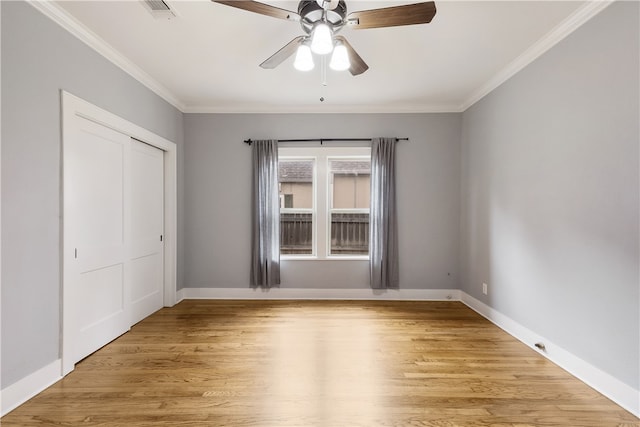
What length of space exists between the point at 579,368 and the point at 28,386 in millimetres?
3799

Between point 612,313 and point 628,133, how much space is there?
1.15m

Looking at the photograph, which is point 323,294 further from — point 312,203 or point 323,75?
point 323,75

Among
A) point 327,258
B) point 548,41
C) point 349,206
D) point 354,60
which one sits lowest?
point 327,258

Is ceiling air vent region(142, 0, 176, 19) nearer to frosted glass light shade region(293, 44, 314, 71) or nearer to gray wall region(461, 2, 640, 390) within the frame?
frosted glass light shade region(293, 44, 314, 71)

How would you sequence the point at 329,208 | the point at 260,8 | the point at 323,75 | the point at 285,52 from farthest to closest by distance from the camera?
the point at 329,208 < the point at 323,75 < the point at 285,52 < the point at 260,8

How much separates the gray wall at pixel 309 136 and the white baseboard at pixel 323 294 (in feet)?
0.31

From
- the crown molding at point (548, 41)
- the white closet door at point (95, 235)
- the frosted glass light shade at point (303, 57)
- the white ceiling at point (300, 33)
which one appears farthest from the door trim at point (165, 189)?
the crown molding at point (548, 41)

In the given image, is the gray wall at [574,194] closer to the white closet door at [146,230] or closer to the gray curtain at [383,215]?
the gray curtain at [383,215]

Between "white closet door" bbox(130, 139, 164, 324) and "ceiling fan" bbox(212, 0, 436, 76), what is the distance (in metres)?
2.17

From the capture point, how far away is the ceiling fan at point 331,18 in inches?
66.1

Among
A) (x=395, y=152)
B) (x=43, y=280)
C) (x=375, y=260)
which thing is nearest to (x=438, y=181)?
(x=395, y=152)

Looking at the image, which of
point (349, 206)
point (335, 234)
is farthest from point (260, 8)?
point (335, 234)

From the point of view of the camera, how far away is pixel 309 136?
4.12 m

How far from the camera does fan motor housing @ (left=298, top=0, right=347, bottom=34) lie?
1.83 metres
